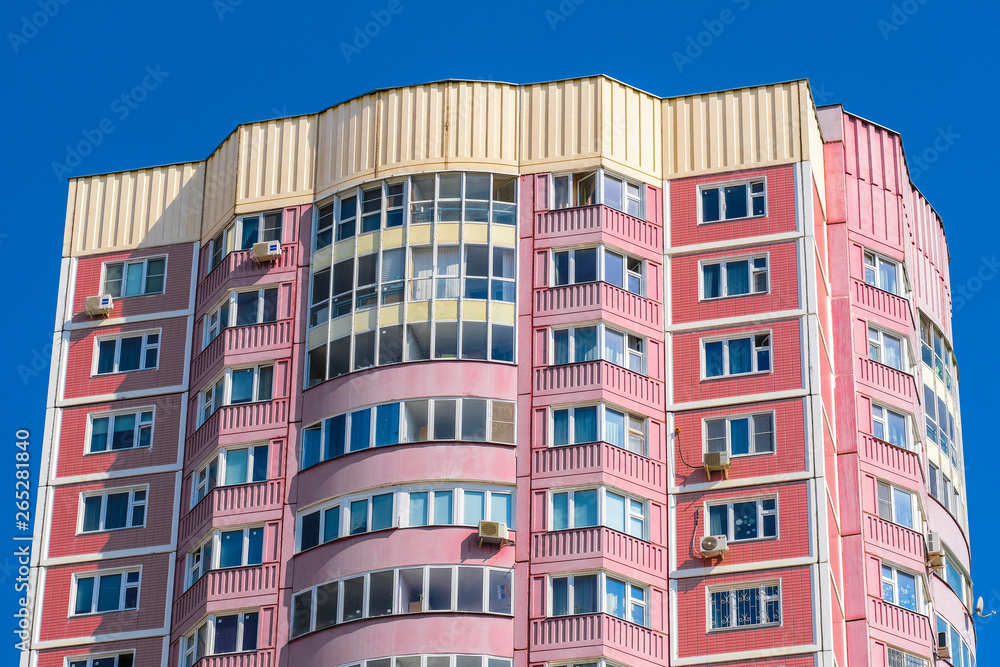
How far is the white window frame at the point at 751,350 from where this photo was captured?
68.3 metres

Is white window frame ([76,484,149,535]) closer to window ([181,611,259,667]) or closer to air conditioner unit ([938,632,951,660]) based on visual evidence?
window ([181,611,259,667])

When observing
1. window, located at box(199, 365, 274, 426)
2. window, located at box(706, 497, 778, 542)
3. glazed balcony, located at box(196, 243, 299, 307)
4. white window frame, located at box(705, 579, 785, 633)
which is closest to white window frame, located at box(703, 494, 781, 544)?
window, located at box(706, 497, 778, 542)

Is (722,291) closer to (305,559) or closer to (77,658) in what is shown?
(305,559)

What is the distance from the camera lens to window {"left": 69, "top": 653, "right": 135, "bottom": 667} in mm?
69875

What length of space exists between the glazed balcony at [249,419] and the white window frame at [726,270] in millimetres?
13748

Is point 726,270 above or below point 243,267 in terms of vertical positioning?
below

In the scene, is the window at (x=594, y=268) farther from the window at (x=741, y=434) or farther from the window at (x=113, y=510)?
the window at (x=113, y=510)

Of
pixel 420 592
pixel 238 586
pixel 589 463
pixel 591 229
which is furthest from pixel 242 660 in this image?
pixel 591 229

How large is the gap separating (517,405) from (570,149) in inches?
369

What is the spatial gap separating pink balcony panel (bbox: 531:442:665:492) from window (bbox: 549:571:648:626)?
10.5ft

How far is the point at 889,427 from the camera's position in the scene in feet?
233

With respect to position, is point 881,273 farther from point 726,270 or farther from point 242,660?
point 242,660

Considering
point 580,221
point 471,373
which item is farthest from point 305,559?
point 580,221

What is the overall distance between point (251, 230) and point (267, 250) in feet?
6.84
